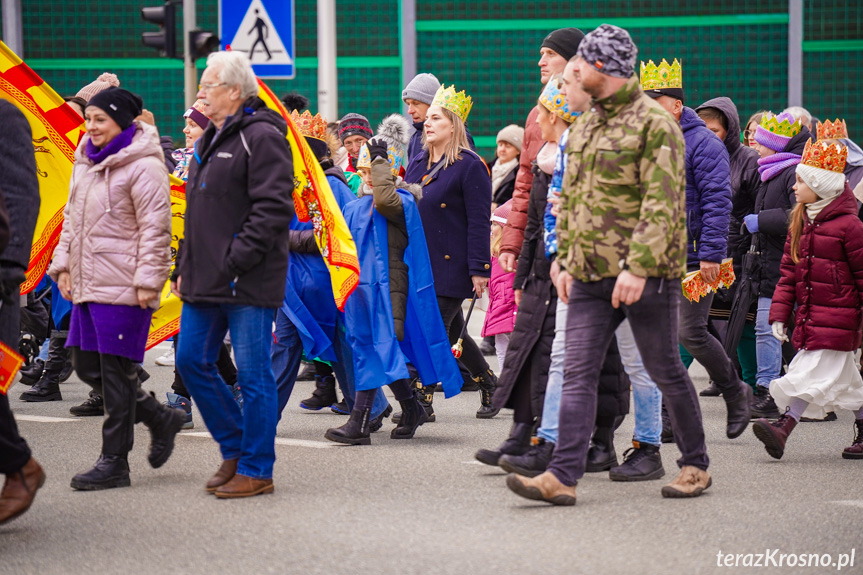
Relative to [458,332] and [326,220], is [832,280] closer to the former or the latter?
[458,332]

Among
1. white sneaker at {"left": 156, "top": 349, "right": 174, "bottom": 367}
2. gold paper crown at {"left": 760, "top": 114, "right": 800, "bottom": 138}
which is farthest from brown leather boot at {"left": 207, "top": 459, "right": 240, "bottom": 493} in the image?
white sneaker at {"left": 156, "top": 349, "right": 174, "bottom": 367}

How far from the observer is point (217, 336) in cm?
600

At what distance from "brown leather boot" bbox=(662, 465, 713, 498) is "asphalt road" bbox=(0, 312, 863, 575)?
53mm

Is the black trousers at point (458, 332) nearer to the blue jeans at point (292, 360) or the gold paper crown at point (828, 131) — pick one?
the blue jeans at point (292, 360)

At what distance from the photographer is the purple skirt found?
6.07 m

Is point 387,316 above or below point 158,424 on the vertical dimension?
above

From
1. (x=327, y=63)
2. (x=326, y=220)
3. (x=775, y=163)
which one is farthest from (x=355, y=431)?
(x=327, y=63)

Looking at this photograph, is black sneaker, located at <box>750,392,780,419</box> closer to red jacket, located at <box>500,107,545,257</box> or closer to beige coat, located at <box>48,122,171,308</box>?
red jacket, located at <box>500,107,545,257</box>

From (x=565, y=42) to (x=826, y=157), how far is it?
5.34 feet

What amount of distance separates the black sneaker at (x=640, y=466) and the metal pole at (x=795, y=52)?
42.1ft

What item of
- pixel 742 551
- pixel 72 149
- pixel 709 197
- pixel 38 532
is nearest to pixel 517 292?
pixel 709 197

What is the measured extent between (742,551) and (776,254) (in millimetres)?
4304

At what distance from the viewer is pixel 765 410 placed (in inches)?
340

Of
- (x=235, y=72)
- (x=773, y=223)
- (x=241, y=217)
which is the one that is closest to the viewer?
(x=241, y=217)
